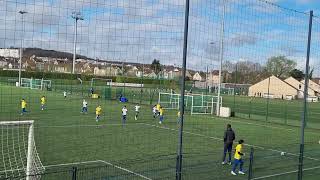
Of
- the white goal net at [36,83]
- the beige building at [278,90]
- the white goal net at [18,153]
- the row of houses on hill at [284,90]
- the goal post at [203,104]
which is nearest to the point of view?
the white goal net at [18,153]

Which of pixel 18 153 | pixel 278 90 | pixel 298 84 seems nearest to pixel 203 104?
pixel 18 153

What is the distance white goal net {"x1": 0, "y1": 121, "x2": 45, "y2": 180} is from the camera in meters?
10.8

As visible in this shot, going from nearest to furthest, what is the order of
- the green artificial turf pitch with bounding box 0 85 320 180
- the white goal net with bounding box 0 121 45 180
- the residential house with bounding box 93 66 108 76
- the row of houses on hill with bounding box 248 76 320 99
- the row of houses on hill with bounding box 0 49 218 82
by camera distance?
the row of houses on hill with bounding box 0 49 218 82 < the residential house with bounding box 93 66 108 76 < the white goal net with bounding box 0 121 45 180 < the green artificial turf pitch with bounding box 0 85 320 180 < the row of houses on hill with bounding box 248 76 320 99

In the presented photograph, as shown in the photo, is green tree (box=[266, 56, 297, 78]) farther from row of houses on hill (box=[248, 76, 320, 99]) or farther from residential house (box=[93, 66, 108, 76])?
row of houses on hill (box=[248, 76, 320, 99])

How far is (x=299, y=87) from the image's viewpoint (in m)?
82.1

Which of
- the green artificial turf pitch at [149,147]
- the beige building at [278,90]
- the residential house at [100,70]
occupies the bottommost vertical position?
the green artificial turf pitch at [149,147]

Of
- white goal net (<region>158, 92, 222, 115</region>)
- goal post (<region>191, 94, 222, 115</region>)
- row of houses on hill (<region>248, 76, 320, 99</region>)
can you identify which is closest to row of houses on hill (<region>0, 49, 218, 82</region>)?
white goal net (<region>158, 92, 222, 115</region>)

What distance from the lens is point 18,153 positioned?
54.0 feet

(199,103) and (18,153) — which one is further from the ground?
(199,103)

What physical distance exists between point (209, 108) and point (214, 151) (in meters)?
21.9

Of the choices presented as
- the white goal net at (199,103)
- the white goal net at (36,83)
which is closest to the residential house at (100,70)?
the white goal net at (199,103)

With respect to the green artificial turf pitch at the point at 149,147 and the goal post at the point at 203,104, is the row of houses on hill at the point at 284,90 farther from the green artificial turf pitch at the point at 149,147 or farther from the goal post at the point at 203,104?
the green artificial turf pitch at the point at 149,147

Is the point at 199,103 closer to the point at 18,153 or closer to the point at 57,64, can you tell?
the point at 18,153

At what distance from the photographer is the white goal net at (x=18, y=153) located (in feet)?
35.4
